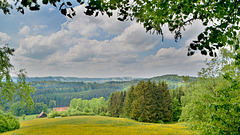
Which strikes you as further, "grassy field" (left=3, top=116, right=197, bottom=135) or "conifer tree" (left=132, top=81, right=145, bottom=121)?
"conifer tree" (left=132, top=81, right=145, bottom=121)

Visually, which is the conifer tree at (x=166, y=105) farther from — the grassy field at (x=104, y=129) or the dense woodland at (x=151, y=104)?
the grassy field at (x=104, y=129)

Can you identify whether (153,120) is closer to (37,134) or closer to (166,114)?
(166,114)

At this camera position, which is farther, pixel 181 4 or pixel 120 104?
pixel 120 104

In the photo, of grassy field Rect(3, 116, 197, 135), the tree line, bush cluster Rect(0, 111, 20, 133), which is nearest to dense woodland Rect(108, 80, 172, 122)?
the tree line

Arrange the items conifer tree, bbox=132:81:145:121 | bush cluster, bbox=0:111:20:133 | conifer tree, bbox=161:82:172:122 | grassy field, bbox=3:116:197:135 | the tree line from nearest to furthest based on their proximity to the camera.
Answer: grassy field, bbox=3:116:197:135 < bush cluster, bbox=0:111:20:133 < the tree line < conifer tree, bbox=132:81:145:121 < conifer tree, bbox=161:82:172:122

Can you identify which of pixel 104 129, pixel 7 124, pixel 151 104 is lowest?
pixel 151 104

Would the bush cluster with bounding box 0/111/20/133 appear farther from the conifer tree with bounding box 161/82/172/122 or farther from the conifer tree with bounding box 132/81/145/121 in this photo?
the conifer tree with bounding box 161/82/172/122

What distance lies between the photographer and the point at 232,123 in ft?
17.3

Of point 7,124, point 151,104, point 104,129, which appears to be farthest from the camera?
point 151,104

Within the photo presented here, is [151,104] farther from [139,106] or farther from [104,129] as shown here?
[104,129]

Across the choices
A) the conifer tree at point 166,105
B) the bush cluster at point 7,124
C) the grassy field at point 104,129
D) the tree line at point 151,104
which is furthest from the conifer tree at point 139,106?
the bush cluster at point 7,124

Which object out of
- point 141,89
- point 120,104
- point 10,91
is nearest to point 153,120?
point 141,89

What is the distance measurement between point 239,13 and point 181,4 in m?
1.06

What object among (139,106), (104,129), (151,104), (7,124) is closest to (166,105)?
(151,104)
